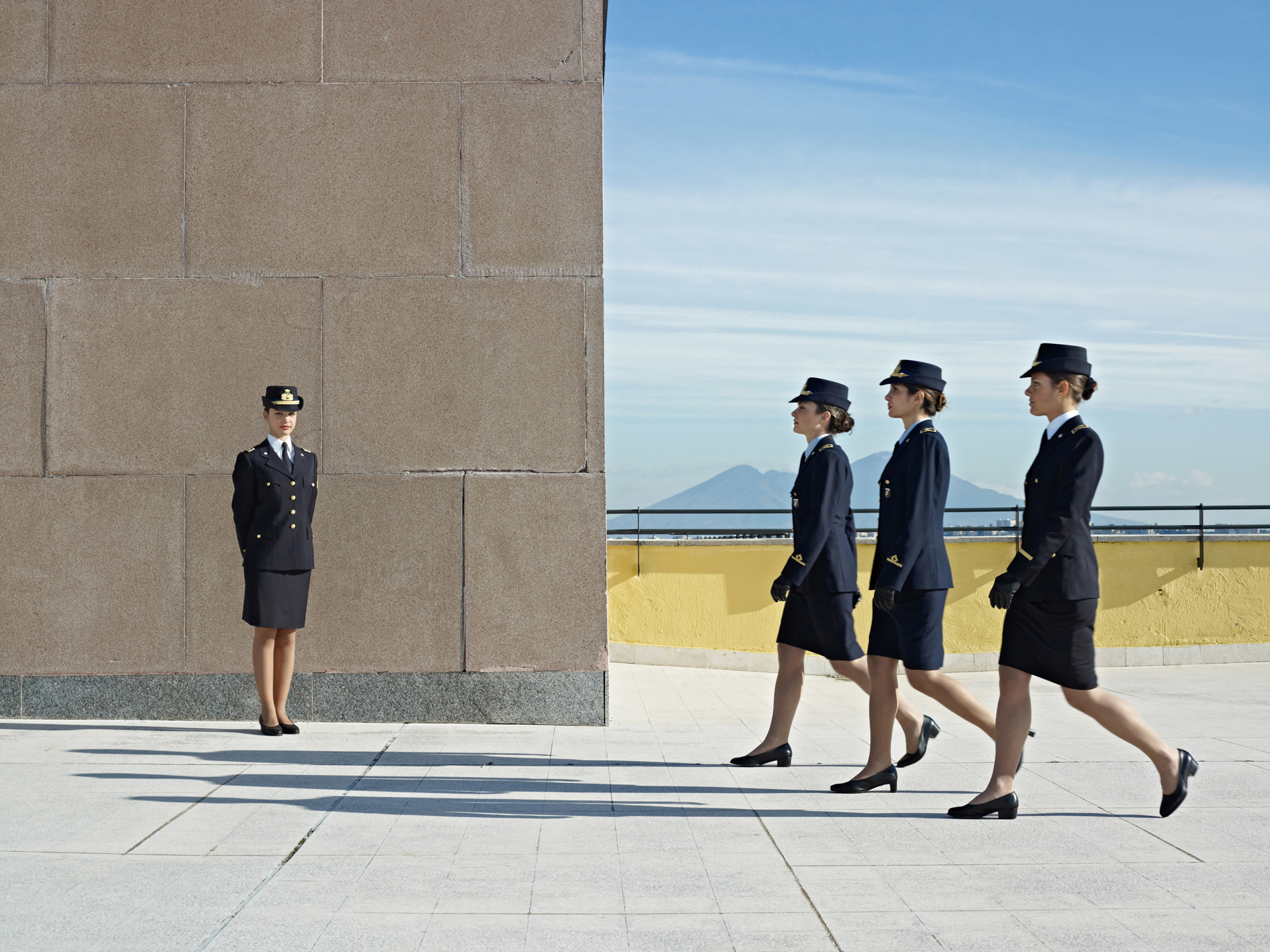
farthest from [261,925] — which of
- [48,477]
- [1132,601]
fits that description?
[1132,601]

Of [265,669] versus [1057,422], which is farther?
[265,669]

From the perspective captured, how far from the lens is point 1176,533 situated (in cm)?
1338

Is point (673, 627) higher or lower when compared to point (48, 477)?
lower

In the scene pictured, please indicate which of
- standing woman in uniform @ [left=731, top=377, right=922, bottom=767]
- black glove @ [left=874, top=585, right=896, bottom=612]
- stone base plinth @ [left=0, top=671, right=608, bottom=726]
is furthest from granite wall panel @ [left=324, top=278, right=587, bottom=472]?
black glove @ [left=874, top=585, right=896, bottom=612]

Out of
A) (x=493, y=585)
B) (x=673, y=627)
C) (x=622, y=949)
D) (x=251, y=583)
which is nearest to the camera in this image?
(x=622, y=949)

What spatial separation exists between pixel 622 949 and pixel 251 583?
4.41 m

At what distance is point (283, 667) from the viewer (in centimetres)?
736

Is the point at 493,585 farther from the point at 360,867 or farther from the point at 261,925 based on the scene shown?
the point at 261,925

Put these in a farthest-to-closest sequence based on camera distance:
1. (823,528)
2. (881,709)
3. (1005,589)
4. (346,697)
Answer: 1. (346,697)
2. (823,528)
3. (881,709)
4. (1005,589)

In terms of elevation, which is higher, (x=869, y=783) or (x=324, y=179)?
(x=324, y=179)

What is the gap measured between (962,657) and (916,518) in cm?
797

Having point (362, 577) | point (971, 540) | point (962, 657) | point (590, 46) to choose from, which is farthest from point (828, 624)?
point (971, 540)

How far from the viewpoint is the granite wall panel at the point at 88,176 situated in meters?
7.86

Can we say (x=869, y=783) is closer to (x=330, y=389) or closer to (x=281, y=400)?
(x=281, y=400)
